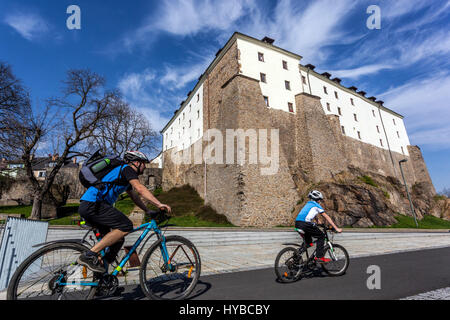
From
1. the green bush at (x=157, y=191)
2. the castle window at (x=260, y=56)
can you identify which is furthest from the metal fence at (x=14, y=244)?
the green bush at (x=157, y=191)

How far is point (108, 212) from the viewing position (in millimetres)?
2867

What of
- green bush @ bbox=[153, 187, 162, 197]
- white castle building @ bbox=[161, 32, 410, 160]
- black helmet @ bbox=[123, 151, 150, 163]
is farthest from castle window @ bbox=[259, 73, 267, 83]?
black helmet @ bbox=[123, 151, 150, 163]

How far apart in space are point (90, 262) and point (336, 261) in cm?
456

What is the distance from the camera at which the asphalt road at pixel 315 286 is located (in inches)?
132

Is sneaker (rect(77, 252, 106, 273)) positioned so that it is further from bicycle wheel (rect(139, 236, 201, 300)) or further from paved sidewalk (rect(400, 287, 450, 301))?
paved sidewalk (rect(400, 287, 450, 301))

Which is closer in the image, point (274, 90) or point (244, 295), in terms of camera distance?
point (244, 295)

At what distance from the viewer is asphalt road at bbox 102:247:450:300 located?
3.36 meters

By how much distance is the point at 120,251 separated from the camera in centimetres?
315

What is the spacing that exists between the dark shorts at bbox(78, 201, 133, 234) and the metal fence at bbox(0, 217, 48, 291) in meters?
1.55

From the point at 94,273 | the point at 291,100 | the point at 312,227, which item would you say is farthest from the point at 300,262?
the point at 291,100

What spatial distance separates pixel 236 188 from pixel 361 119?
108ft

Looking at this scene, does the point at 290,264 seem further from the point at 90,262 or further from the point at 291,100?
the point at 291,100
